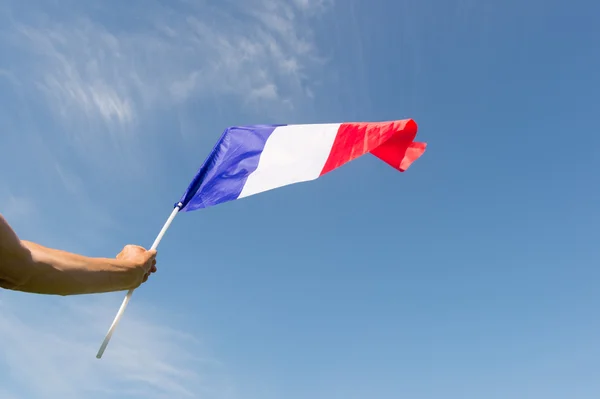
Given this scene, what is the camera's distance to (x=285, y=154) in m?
11.5

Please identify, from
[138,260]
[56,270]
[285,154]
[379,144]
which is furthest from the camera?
[379,144]

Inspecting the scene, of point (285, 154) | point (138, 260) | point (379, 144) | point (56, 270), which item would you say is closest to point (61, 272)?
point (56, 270)

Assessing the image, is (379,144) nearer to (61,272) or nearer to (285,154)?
(285,154)

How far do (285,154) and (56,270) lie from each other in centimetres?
873

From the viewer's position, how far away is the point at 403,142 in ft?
42.6

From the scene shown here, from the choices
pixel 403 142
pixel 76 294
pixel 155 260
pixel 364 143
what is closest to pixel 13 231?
pixel 76 294

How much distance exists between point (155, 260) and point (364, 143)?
8.79 metres

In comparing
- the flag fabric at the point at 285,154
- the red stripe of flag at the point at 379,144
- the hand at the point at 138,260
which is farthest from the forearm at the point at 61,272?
the red stripe of flag at the point at 379,144

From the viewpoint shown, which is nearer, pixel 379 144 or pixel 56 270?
pixel 56 270

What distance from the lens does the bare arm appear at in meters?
2.67

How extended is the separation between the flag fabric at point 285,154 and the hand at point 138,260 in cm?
487

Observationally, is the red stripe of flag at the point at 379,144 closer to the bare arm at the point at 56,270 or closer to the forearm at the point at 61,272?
the bare arm at the point at 56,270

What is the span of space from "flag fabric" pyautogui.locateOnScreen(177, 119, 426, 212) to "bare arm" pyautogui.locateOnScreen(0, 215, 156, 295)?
5.32m

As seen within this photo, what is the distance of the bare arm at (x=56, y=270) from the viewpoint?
267 cm
